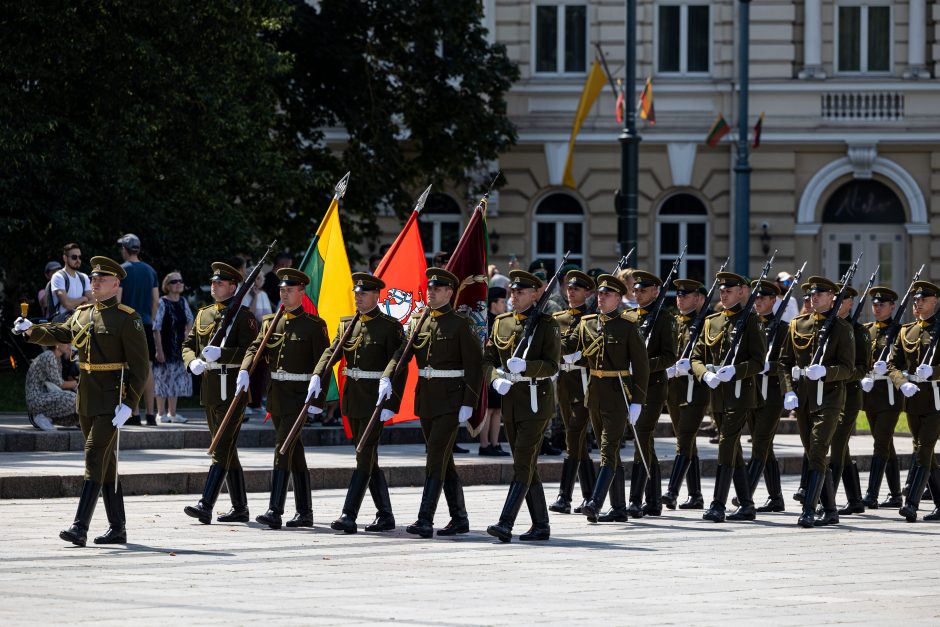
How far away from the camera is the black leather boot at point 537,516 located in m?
13.5

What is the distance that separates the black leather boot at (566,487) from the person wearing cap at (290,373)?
7.48ft

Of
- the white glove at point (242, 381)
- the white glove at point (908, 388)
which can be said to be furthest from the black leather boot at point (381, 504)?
the white glove at point (908, 388)

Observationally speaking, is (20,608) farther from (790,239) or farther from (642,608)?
(790,239)

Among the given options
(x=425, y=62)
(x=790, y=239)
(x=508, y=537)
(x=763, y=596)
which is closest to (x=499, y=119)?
(x=425, y=62)

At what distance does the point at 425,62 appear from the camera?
35.1 meters

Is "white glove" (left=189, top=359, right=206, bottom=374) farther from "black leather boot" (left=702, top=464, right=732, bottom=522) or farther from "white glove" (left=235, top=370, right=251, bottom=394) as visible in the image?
"black leather boot" (left=702, top=464, right=732, bottom=522)

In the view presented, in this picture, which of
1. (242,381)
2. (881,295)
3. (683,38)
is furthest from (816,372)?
(683,38)

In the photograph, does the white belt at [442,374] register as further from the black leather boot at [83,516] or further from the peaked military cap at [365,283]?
the black leather boot at [83,516]

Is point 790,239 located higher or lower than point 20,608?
higher

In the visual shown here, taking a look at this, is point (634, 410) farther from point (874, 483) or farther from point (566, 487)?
point (874, 483)

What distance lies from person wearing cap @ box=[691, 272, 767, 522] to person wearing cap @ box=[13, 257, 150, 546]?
4.67 m

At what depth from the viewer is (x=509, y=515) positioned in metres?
13.5

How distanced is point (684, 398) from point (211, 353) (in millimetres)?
3919

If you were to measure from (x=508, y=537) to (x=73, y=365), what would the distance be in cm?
731
